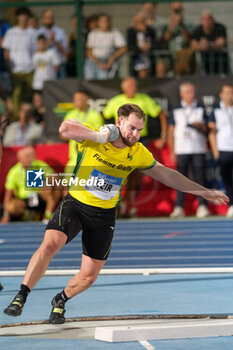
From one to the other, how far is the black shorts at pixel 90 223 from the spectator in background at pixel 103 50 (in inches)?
366

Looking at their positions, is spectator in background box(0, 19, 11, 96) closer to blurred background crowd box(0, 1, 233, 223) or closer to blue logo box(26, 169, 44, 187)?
blurred background crowd box(0, 1, 233, 223)

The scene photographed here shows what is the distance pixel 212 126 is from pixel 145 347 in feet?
32.2

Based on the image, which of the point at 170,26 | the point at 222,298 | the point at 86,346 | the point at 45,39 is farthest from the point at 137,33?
the point at 86,346

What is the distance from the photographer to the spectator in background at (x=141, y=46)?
15609 mm

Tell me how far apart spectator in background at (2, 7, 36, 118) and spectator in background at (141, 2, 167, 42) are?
235 cm

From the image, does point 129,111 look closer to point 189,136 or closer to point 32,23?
point 189,136

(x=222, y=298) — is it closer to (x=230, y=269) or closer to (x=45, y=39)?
(x=230, y=269)

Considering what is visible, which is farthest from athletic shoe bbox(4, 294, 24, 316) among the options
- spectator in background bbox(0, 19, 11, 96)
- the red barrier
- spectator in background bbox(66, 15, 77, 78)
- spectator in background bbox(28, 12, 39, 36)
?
spectator in background bbox(28, 12, 39, 36)

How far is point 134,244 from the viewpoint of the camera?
506 inches

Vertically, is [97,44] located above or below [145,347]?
above

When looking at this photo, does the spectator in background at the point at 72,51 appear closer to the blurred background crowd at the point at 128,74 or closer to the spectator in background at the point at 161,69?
the blurred background crowd at the point at 128,74

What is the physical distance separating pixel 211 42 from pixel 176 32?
2.40 ft

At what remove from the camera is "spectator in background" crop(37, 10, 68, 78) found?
1611 cm

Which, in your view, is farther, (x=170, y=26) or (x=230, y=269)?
(x=170, y=26)
